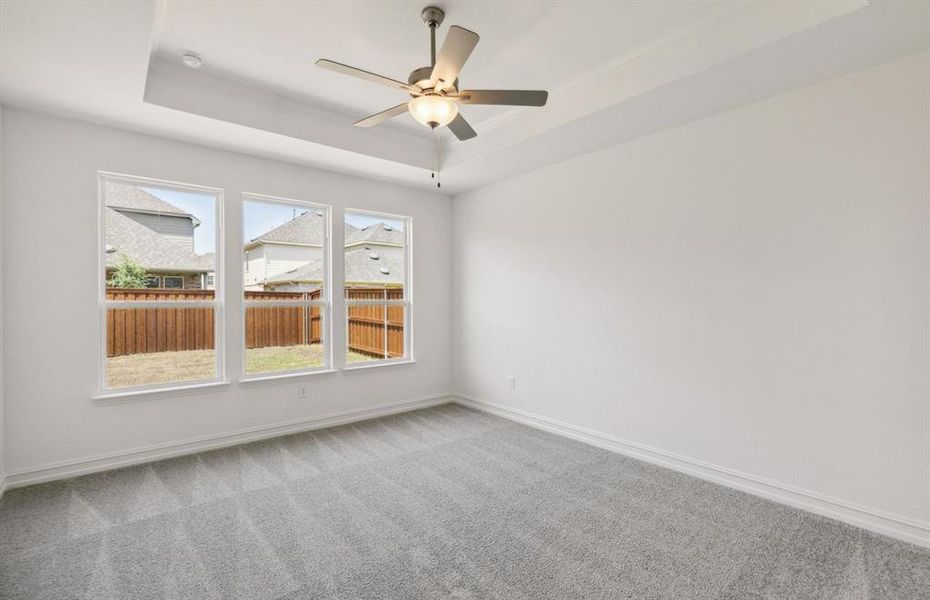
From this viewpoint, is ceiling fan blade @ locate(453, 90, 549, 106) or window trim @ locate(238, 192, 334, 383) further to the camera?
window trim @ locate(238, 192, 334, 383)

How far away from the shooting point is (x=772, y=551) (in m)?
2.28

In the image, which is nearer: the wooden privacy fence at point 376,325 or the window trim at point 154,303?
the window trim at point 154,303

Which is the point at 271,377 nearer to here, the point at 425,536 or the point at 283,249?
the point at 283,249

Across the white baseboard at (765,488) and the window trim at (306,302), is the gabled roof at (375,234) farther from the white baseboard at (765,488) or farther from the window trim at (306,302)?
the white baseboard at (765,488)

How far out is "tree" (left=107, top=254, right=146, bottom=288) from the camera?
3.45 m

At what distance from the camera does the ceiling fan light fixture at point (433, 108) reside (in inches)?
93.2

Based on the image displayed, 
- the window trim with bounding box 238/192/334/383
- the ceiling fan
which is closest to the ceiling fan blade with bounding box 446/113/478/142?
the ceiling fan

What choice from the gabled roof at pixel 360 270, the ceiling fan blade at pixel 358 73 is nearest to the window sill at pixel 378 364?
the gabled roof at pixel 360 270

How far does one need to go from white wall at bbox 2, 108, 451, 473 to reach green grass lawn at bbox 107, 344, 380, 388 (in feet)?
0.55

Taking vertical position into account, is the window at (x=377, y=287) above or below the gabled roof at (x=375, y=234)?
below

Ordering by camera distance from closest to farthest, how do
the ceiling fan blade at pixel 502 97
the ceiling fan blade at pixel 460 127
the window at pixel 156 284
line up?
the ceiling fan blade at pixel 502 97, the ceiling fan blade at pixel 460 127, the window at pixel 156 284

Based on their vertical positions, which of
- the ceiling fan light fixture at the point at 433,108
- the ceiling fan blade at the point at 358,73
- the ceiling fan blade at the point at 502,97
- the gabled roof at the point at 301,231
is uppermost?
the ceiling fan blade at the point at 358,73

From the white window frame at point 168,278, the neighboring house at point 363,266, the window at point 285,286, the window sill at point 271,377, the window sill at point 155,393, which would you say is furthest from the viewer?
the neighboring house at point 363,266

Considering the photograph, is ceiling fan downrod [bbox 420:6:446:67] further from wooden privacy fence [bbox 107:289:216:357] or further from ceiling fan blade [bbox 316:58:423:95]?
wooden privacy fence [bbox 107:289:216:357]
